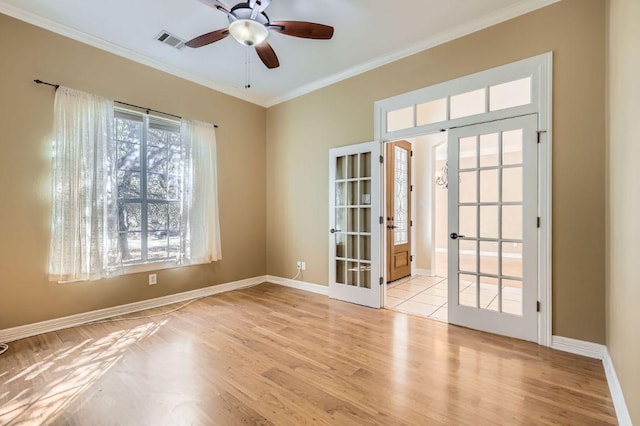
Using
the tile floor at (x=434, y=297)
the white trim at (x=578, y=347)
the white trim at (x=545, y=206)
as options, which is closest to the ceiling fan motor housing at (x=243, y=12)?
the white trim at (x=545, y=206)

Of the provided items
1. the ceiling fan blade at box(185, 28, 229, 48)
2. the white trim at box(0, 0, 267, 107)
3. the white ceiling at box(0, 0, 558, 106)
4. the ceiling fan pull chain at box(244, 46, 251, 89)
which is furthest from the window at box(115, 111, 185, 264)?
the ceiling fan blade at box(185, 28, 229, 48)

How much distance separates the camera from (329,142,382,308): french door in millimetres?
3787

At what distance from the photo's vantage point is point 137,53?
11.7 feet

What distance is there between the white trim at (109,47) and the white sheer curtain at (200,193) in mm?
652

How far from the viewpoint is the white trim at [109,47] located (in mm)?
2809

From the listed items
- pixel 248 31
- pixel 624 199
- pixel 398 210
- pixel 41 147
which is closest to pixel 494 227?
pixel 624 199

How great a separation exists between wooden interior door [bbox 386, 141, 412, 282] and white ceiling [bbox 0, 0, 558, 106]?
178cm

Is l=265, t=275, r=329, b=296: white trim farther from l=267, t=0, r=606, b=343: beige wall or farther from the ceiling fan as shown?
the ceiling fan

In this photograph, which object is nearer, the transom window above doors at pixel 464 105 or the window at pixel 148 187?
the transom window above doors at pixel 464 105

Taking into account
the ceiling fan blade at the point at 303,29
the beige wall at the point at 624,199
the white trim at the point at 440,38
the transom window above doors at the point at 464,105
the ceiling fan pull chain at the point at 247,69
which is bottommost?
the beige wall at the point at 624,199

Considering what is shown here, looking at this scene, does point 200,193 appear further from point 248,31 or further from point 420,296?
point 420,296

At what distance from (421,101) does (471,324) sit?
2.59 meters

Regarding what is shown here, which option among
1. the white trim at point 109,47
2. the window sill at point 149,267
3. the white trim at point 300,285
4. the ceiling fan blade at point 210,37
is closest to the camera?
the ceiling fan blade at point 210,37

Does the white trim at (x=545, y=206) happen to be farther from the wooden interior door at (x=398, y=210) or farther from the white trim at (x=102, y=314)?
the white trim at (x=102, y=314)
